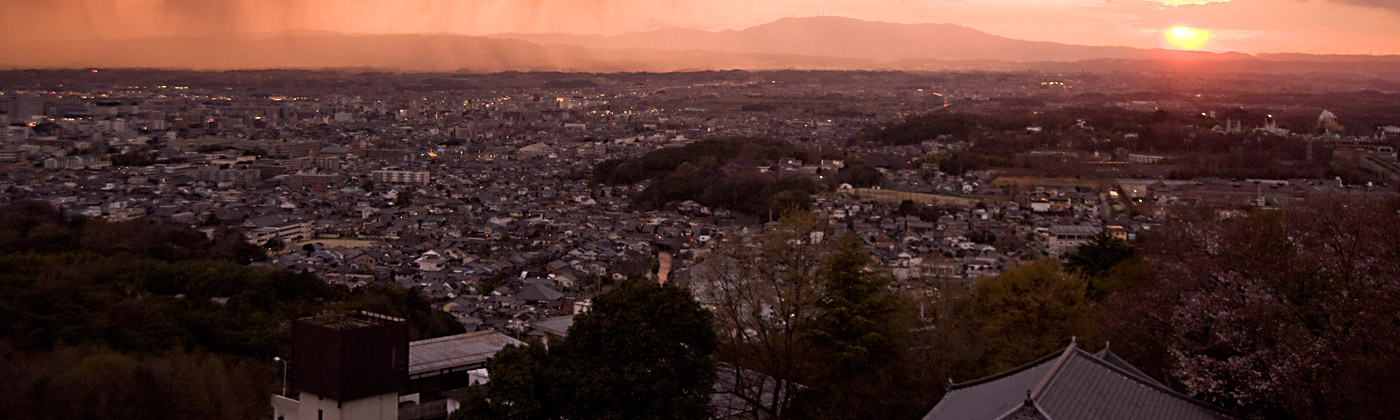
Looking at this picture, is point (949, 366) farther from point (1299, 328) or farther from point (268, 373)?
point (268, 373)

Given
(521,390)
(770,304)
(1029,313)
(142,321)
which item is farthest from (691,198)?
(521,390)

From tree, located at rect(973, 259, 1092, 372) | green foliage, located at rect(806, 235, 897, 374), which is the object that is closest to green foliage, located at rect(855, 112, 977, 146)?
tree, located at rect(973, 259, 1092, 372)

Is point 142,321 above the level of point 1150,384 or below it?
below

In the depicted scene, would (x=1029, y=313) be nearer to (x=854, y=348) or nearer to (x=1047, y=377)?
(x=854, y=348)

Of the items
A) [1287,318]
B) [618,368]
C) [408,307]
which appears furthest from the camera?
[408,307]

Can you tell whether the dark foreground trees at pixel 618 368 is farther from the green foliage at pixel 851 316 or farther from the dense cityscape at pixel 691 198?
the green foliage at pixel 851 316

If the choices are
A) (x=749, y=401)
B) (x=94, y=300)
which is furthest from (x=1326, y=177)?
(x=94, y=300)
